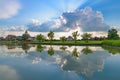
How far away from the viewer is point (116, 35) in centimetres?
13388

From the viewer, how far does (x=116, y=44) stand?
63.8 meters

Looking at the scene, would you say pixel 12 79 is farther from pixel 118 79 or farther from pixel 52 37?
pixel 52 37

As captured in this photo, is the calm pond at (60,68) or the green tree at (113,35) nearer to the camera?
the calm pond at (60,68)

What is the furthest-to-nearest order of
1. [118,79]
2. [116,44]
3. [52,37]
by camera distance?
[52,37], [116,44], [118,79]

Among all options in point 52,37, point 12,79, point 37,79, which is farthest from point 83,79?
point 52,37

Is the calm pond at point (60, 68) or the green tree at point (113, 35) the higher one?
the green tree at point (113, 35)

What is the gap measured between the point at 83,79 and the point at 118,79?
1.92m

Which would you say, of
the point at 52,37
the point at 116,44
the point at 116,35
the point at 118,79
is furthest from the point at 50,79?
the point at 116,35

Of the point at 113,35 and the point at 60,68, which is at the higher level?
the point at 113,35

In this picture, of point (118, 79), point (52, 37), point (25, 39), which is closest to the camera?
point (118, 79)

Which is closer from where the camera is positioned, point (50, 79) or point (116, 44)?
point (50, 79)

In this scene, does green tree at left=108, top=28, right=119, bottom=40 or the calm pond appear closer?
the calm pond

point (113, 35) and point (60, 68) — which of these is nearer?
point (60, 68)

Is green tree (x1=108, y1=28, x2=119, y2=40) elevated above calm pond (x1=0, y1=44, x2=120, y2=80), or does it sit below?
above
